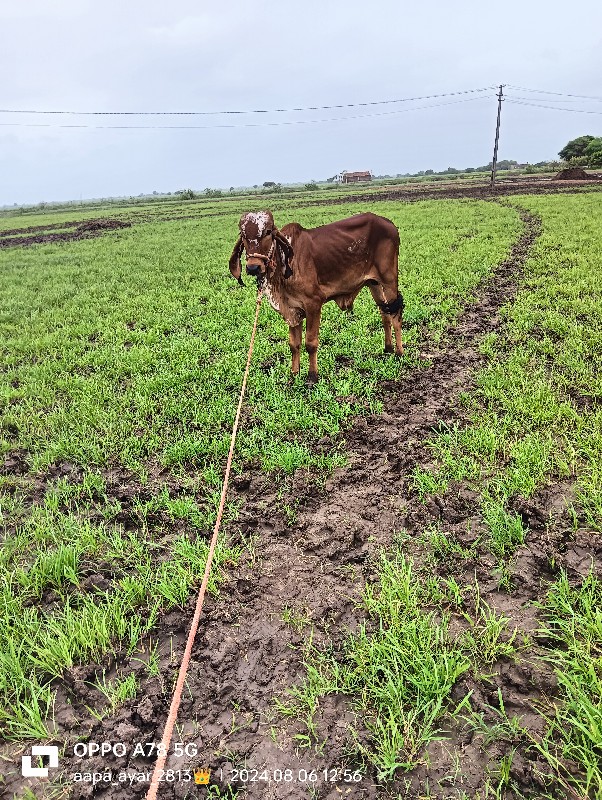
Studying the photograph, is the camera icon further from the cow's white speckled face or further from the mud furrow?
the cow's white speckled face

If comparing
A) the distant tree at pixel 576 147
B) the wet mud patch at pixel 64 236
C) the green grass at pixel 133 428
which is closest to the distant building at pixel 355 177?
the distant tree at pixel 576 147

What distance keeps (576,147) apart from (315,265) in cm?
8695

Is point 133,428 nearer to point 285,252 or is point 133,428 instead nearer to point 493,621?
point 285,252

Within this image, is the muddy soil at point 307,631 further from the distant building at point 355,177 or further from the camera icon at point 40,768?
the distant building at point 355,177

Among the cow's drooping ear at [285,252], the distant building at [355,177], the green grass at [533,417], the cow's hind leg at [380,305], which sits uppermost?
the distant building at [355,177]

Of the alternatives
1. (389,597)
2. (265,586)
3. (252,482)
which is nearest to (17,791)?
(265,586)

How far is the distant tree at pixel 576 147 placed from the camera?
69.1 m

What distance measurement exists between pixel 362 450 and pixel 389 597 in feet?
6.57

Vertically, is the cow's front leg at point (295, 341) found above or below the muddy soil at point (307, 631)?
above

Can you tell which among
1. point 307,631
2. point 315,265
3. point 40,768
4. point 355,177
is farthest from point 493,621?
point 355,177

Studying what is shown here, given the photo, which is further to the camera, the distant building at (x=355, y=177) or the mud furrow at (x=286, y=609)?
the distant building at (x=355, y=177)

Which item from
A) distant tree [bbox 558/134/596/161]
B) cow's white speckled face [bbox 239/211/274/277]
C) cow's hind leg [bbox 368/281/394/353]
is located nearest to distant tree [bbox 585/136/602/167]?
distant tree [bbox 558/134/596/161]

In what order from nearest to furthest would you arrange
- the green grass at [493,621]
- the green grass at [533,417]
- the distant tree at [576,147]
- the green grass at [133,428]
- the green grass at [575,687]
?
1. the green grass at [575,687]
2. the green grass at [493,621]
3. the green grass at [133,428]
4. the green grass at [533,417]
5. the distant tree at [576,147]

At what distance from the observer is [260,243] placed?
4.74 m
